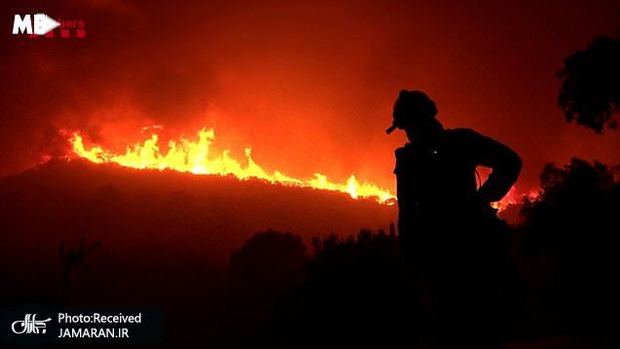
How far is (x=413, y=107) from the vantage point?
3213mm

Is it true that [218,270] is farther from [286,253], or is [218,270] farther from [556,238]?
[556,238]

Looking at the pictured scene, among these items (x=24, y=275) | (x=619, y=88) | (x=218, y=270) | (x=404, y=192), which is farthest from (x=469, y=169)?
(x=24, y=275)

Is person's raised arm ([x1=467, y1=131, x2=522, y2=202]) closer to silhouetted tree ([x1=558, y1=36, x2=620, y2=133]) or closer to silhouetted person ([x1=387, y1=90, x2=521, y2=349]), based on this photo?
silhouetted person ([x1=387, y1=90, x2=521, y2=349])

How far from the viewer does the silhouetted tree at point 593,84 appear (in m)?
10.8

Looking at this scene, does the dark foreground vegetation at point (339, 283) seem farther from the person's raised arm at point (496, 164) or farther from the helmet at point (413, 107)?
the helmet at point (413, 107)

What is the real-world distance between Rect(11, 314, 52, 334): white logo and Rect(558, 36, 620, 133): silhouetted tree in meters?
22.1

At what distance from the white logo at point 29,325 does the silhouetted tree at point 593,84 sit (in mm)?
22078

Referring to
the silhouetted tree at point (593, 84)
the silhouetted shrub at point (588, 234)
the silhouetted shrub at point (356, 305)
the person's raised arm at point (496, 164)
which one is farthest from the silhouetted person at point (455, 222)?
the silhouetted shrub at point (356, 305)

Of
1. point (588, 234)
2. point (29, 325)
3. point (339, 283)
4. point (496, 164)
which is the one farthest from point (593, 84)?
point (339, 283)

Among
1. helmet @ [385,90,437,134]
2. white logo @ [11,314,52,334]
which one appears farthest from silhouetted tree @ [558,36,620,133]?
white logo @ [11,314,52,334]

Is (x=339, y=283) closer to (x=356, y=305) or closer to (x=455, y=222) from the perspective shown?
(x=356, y=305)

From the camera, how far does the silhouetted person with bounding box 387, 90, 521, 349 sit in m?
2.87

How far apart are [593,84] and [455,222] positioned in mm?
10562

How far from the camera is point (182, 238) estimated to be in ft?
327
